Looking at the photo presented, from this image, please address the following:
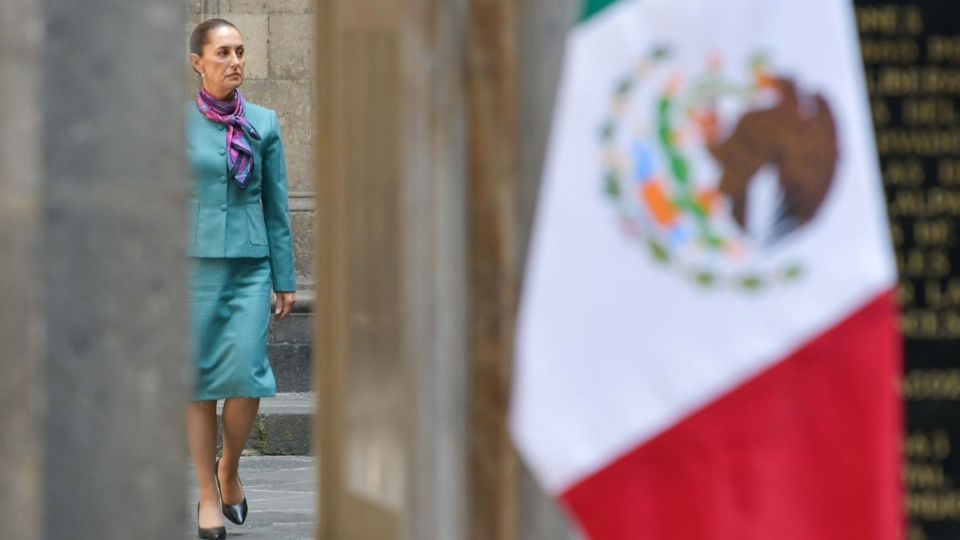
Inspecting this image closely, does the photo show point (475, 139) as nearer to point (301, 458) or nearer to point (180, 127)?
point (180, 127)

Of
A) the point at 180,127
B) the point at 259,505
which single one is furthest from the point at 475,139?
the point at 259,505

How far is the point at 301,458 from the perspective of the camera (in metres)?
10.5

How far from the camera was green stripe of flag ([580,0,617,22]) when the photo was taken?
3473 mm

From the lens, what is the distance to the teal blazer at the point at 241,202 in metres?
7.71

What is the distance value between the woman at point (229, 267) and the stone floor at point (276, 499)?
16 centimetres

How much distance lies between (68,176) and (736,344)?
123cm

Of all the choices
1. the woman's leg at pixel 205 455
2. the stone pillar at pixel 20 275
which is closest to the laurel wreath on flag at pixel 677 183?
the stone pillar at pixel 20 275

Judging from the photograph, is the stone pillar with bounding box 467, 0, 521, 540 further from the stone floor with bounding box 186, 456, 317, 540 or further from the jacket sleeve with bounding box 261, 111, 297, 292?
the jacket sleeve with bounding box 261, 111, 297, 292

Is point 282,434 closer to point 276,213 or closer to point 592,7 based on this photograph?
point 276,213

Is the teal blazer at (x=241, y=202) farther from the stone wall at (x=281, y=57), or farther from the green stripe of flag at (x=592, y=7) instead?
the stone wall at (x=281, y=57)

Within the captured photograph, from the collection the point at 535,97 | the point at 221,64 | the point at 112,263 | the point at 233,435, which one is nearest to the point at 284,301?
the point at 233,435

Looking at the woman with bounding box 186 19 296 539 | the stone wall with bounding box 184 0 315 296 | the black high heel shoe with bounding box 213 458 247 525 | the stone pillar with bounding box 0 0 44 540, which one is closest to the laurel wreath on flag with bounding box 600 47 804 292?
the stone pillar with bounding box 0 0 44 540

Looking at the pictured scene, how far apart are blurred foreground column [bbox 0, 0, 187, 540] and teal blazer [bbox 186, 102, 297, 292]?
3537mm

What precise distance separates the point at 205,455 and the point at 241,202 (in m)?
0.81
